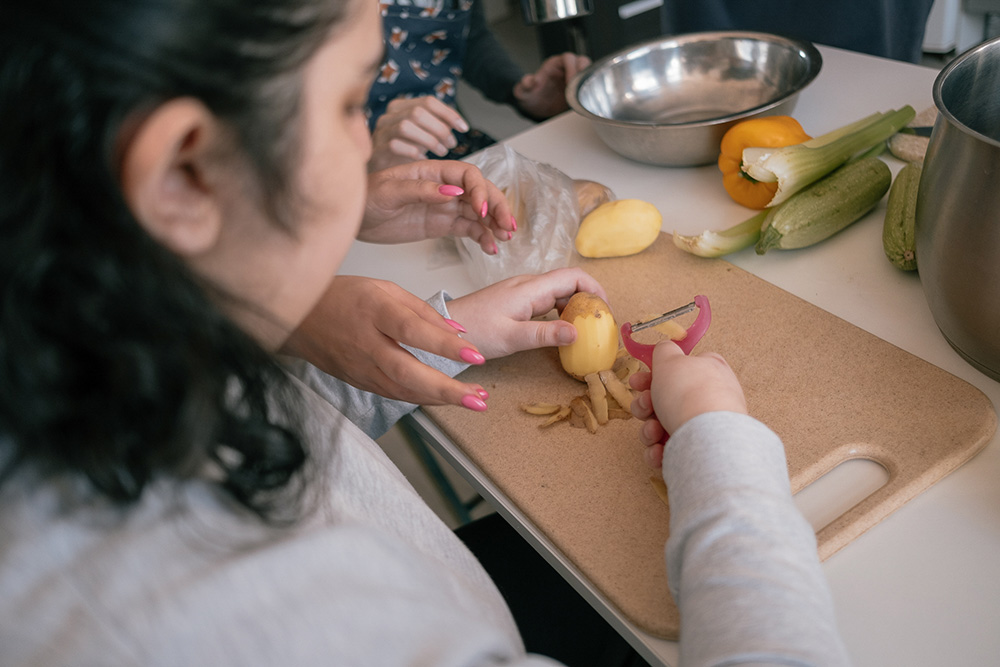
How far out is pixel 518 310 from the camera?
0.79m

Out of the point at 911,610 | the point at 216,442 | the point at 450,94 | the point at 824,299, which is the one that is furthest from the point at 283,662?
the point at 450,94

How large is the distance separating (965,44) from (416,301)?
2.95m

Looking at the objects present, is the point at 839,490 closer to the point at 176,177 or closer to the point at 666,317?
the point at 666,317

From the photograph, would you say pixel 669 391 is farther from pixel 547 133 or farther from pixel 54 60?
pixel 547 133

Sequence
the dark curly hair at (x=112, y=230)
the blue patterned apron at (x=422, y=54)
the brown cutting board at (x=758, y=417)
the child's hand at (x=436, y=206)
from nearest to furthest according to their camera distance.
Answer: the dark curly hair at (x=112, y=230)
the brown cutting board at (x=758, y=417)
the child's hand at (x=436, y=206)
the blue patterned apron at (x=422, y=54)

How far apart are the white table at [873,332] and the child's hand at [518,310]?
0.11 metres

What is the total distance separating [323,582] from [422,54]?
142 cm

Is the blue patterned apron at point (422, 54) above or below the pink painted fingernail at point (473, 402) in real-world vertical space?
above

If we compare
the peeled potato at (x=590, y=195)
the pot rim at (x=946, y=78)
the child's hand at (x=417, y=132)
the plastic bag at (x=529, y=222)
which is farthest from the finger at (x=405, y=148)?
the pot rim at (x=946, y=78)

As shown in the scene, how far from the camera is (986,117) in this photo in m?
0.68

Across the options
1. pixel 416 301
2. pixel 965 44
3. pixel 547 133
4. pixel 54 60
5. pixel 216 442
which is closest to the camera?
pixel 54 60

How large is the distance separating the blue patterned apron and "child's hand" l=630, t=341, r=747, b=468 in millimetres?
1011

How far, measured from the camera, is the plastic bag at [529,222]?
935 millimetres

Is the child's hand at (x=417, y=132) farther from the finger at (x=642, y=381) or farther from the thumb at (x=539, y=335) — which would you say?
the finger at (x=642, y=381)
